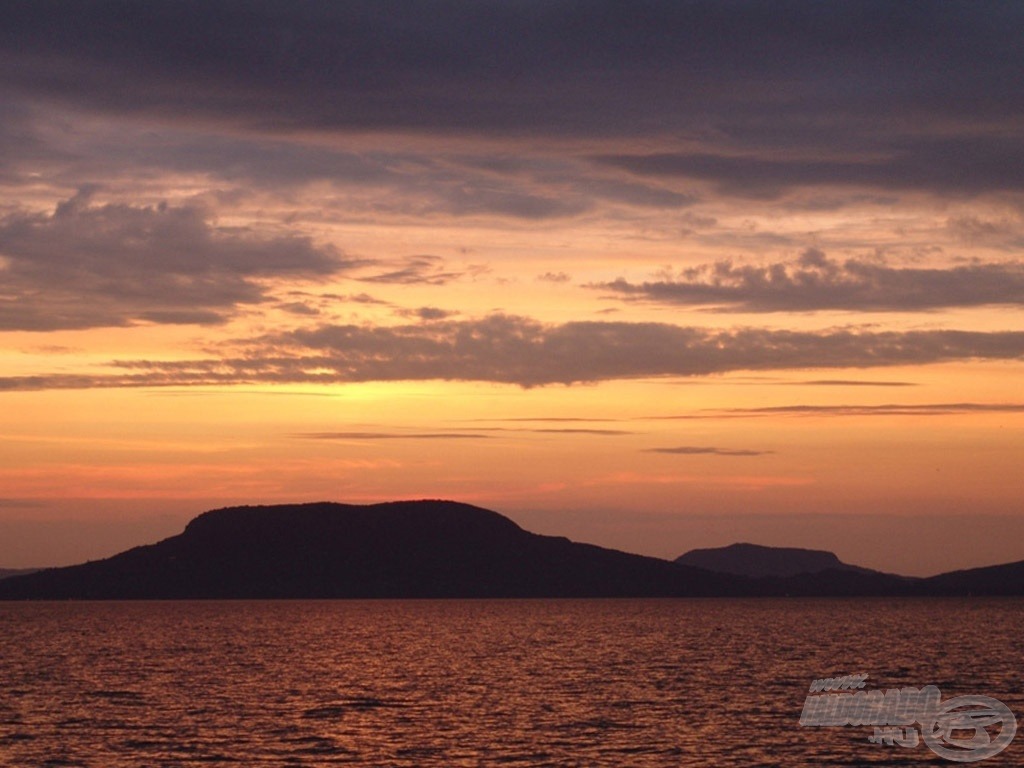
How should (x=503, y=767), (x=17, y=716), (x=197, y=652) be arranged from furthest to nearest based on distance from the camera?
(x=197, y=652) < (x=17, y=716) < (x=503, y=767)

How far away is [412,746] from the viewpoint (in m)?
73.7

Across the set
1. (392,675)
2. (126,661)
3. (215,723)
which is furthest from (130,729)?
(126,661)

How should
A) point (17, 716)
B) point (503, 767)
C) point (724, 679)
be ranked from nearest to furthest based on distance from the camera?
point (503, 767) → point (17, 716) → point (724, 679)

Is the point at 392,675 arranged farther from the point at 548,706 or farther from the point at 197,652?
the point at 197,652

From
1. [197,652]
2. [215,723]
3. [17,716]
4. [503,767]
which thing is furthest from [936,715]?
[197,652]

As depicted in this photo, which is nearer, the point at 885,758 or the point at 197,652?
the point at 885,758

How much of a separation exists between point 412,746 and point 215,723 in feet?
53.8

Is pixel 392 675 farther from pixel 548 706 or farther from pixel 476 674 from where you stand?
pixel 548 706

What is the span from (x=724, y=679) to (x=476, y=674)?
72.0 feet

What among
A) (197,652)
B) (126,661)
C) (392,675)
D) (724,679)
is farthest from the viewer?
(197,652)

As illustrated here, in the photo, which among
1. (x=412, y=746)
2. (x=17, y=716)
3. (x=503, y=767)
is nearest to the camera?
(x=503, y=767)

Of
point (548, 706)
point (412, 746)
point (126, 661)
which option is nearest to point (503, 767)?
point (412, 746)

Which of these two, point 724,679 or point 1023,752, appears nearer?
point 1023,752

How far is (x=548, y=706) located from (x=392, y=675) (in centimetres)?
3117
